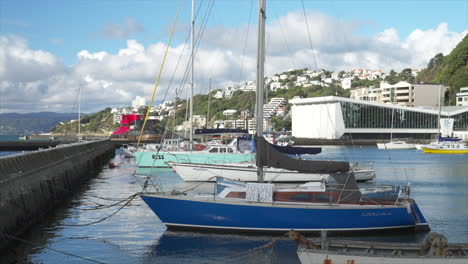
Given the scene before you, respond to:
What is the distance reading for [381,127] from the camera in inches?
4392

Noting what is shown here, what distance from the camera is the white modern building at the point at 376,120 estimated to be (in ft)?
359

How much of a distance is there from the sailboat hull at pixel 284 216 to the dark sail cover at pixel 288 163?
1653 mm

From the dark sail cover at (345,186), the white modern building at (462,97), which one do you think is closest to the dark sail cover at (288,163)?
the dark sail cover at (345,186)

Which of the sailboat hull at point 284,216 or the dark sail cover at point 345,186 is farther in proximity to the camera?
the dark sail cover at point 345,186

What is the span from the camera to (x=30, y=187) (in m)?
18.3

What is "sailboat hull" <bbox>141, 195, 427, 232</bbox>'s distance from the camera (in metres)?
15.6

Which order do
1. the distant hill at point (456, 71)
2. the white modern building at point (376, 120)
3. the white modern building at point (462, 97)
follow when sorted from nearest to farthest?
the white modern building at point (376, 120) → the white modern building at point (462, 97) → the distant hill at point (456, 71)

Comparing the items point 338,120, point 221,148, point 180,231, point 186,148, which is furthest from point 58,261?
point 338,120

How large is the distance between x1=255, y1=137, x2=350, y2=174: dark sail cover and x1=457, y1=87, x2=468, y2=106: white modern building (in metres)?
124

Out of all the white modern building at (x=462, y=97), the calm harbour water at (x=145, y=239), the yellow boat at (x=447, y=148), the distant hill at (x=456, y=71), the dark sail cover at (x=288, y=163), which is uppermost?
the distant hill at (x=456, y=71)

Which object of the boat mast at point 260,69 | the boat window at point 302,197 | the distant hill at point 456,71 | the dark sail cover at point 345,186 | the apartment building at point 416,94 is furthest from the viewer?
the distant hill at point 456,71

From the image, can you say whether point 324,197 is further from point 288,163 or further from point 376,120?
point 376,120

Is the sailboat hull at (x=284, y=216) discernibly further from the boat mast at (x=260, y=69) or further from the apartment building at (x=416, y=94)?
the apartment building at (x=416, y=94)

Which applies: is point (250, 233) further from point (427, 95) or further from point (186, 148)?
point (427, 95)
